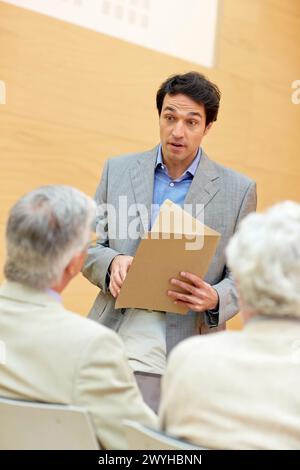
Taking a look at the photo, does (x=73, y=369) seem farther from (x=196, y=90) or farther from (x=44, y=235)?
(x=196, y=90)

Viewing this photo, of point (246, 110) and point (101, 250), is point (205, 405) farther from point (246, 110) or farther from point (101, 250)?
point (246, 110)

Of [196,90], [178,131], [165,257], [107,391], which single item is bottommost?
[107,391]

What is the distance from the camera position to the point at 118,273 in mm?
2482

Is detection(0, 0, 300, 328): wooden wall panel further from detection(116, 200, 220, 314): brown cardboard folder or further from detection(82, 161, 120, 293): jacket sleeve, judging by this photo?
detection(116, 200, 220, 314): brown cardboard folder

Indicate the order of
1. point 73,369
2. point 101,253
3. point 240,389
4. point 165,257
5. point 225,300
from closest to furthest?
point 240,389
point 73,369
point 165,257
point 225,300
point 101,253

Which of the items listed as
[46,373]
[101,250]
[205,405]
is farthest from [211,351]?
[101,250]

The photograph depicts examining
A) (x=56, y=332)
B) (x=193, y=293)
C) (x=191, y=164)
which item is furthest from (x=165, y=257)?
(x=56, y=332)

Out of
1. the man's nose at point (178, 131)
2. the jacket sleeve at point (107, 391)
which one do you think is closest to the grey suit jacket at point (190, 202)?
the man's nose at point (178, 131)

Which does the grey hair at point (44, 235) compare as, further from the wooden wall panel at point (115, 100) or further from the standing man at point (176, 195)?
the wooden wall panel at point (115, 100)

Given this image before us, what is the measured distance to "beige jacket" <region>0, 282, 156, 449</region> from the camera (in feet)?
5.14

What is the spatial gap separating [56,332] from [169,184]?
1.28 meters

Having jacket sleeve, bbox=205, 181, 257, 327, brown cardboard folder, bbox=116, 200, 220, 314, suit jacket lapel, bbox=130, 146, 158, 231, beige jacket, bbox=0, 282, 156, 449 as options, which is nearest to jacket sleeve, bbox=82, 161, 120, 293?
suit jacket lapel, bbox=130, 146, 158, 231

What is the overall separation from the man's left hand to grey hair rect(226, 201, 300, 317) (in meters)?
0.88

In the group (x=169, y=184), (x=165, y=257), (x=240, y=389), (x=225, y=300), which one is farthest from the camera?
(x=169, y=184)
